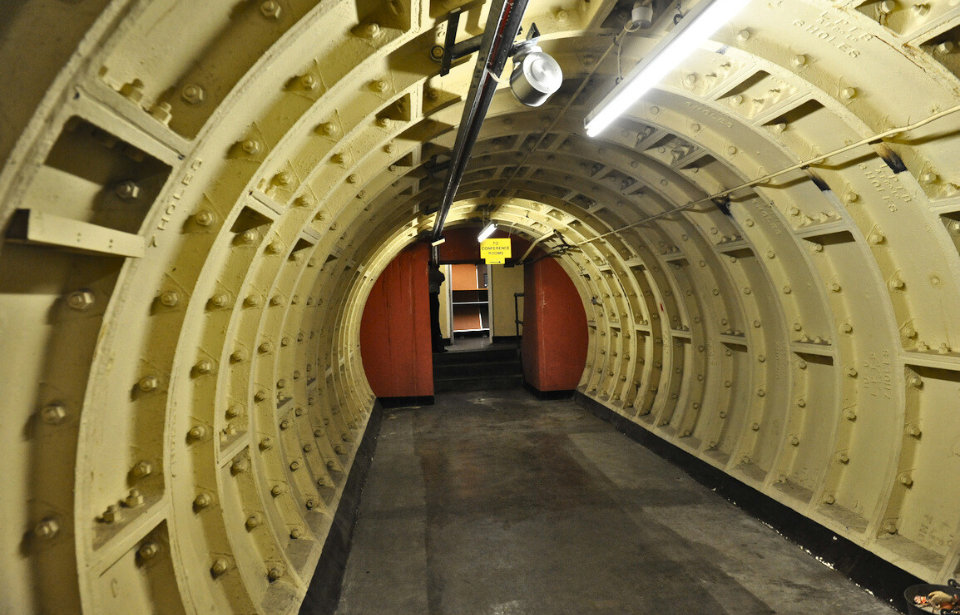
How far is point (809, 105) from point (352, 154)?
3691mm

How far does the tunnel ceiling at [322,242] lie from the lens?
2.18 m

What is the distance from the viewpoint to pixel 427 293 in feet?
48.0

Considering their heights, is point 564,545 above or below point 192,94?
below

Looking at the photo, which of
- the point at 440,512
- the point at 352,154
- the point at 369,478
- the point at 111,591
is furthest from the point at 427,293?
the point at 111,591

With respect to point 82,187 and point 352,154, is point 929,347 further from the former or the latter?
point 82,187

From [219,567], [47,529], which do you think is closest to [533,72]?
[47,529]

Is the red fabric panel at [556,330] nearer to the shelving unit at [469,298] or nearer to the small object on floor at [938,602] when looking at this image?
the shelving unit at [469,298]

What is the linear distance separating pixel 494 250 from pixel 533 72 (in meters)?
9.26

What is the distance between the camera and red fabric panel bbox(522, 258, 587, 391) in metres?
14.8

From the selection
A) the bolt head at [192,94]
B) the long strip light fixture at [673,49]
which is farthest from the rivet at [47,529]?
the long strip light fixture at [673,49]

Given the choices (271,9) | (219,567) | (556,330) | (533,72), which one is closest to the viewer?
(271,9)

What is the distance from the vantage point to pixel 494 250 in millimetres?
13180

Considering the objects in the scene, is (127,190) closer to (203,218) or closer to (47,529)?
(203,218)

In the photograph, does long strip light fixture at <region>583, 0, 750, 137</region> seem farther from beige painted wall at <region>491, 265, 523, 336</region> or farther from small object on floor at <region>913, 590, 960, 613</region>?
beige painted wall at <region>491, 265, 523, 336</region>
